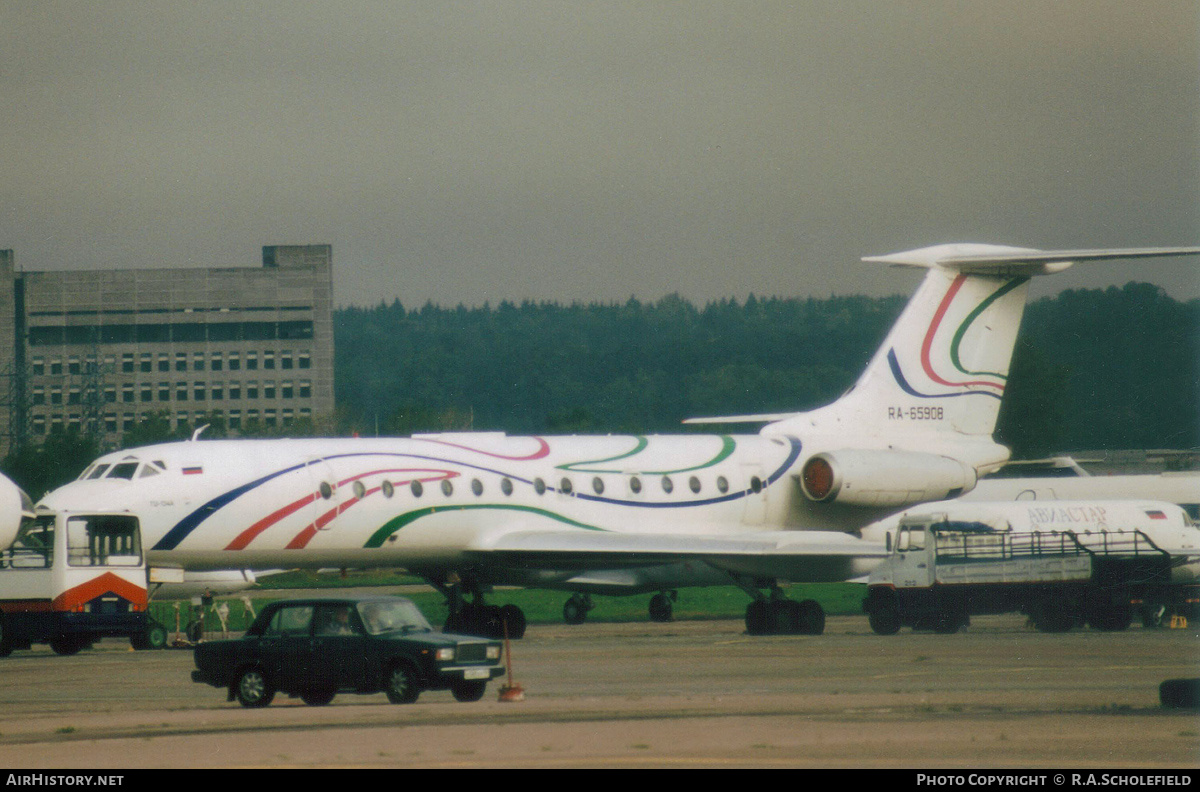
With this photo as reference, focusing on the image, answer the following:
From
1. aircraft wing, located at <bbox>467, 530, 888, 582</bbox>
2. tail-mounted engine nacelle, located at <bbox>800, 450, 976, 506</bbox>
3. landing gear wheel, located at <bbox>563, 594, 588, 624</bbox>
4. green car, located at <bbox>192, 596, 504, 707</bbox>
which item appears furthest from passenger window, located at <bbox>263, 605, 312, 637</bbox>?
landing gear wheel, located at <bbox>563, 594, 588, 624</bbox>

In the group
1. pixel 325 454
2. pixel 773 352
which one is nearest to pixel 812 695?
pixel 325 454

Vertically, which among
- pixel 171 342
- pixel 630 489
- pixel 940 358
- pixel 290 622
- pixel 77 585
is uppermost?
pixel 171 342

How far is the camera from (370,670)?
1900cm

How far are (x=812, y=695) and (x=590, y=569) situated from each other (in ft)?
49.8

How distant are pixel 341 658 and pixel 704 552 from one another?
45.0 feet

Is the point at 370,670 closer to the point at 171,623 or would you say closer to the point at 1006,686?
the point at 1006,686

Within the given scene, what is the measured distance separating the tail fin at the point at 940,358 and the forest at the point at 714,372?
16449 millimetres

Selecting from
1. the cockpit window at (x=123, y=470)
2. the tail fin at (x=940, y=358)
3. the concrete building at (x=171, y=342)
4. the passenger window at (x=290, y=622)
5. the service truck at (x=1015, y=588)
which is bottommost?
the service truck at (x=1015, y=588)

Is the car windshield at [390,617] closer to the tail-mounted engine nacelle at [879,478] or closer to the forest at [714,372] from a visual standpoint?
the tail-mounted engine nacelle at [879,478]

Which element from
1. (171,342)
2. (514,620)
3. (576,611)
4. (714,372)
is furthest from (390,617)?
(171,342)

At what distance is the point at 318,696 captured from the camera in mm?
19312

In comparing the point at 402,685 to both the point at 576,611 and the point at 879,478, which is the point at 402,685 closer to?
the point at 879,478

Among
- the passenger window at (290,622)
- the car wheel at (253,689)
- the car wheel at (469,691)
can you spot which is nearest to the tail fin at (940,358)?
the car wheel at (469,691)

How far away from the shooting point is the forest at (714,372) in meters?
61.4
